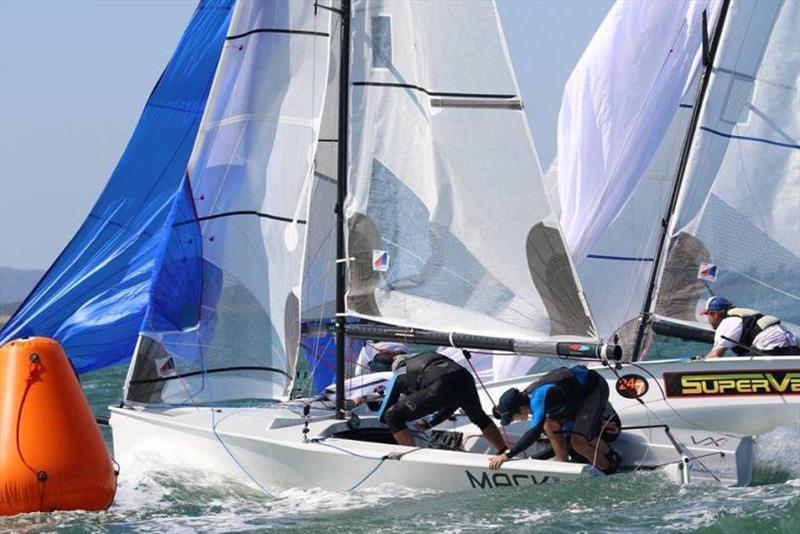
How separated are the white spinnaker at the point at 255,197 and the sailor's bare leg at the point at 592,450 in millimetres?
2451

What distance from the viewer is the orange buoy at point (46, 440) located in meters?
10.7

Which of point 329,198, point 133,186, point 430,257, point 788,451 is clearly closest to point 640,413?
point 788,451

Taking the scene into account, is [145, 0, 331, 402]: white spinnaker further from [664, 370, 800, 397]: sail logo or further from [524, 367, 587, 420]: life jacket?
[664, 370, 800, 397]: sail logo

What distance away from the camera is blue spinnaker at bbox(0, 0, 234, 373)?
13.6 meters

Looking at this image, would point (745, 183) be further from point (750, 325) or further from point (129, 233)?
point (129, 233)

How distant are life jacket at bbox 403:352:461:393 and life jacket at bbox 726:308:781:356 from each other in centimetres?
291

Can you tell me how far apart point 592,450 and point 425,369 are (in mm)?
1316

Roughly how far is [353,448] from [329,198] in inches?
118

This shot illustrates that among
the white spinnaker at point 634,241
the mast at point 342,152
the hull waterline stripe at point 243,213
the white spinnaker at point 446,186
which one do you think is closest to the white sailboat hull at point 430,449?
the mast at point 342,152

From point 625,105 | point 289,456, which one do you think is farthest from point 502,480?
point 625,105

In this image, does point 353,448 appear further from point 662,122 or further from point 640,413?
point 662,122

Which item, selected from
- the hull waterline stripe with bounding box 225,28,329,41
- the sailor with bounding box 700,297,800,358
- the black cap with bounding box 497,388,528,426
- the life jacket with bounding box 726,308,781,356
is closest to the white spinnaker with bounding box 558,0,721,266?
the sailor with bounding box 700,297,800,358

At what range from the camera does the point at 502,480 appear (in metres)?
11.2

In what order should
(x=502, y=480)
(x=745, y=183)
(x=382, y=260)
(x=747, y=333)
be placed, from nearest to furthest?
(x=502, y=480), (x=382, y=260), (x=747, y=333), (x=745, y=183)
